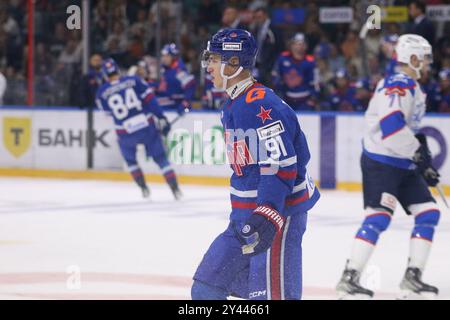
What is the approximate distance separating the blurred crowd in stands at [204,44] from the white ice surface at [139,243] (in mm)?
1541

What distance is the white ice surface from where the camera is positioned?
311 inches

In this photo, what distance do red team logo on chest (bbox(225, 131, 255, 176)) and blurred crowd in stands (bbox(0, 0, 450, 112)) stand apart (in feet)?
29.5

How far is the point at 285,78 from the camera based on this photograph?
50.4 feet

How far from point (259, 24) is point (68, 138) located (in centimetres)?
265

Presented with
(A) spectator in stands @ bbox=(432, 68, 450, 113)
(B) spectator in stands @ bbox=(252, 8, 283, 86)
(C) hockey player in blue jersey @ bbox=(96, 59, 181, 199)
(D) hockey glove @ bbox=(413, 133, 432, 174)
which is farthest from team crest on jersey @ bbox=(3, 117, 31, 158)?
(D) hockey glove @ bbox=(413, 133, 432, 174)

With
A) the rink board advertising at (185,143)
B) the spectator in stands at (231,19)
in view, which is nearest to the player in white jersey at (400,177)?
the rink board advertising at (185,143)

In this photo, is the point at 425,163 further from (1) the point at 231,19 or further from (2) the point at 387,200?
(1) the point at 231,19

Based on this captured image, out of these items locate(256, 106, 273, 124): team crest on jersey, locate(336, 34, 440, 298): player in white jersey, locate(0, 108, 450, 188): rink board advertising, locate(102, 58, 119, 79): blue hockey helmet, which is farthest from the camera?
locate(0, 108, 450, 188): rink board advertising

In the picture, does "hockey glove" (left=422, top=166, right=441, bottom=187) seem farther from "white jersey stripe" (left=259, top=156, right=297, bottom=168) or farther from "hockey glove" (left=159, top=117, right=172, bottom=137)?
"hockey glove" (left=159, top=117, right=172, bottom=137)

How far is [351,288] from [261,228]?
268 cm

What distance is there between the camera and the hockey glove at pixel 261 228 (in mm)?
4973

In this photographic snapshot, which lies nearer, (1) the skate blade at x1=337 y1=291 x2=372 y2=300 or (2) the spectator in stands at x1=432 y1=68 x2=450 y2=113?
(1) the skate blade at x1=337 y1=291 x2=372 y2=300
